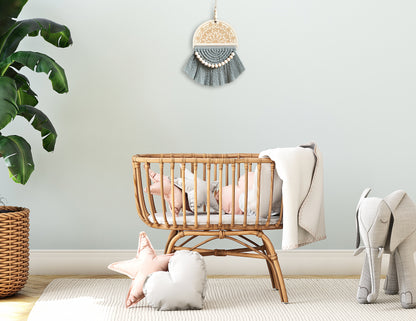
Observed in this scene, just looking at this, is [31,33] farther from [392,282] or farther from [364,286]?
[392,282]

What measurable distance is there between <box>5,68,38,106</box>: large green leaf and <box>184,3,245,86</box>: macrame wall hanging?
2.71ft

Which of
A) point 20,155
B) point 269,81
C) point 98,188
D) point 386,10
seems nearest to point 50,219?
point 98,188

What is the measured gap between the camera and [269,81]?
3.27 m

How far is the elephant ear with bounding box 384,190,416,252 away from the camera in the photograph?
2482mm

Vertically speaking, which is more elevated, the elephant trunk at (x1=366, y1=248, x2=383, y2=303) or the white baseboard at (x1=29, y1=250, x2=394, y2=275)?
the elephant trunk at (x1=366, y1=248, x2=383, y2=303)

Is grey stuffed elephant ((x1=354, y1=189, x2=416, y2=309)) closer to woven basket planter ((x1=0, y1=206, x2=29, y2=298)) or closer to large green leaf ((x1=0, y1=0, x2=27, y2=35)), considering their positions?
woven basket planter ((x1=0, y1=206, x2=29, y2=298))

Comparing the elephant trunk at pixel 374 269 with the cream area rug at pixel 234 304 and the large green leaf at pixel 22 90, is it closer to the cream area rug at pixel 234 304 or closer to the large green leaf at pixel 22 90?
the cream area rug at pixel 234 304

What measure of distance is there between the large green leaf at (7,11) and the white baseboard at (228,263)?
1.20 metres

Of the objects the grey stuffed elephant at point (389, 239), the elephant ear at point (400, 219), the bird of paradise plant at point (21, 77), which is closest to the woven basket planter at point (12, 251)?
the bird of paradise plant at point (21, 77)

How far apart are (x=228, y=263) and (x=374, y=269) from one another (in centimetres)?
98

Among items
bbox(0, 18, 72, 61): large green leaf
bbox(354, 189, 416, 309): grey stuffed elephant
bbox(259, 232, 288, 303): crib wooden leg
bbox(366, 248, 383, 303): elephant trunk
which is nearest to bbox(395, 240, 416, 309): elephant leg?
bbox(354, 189, 416, 309): grey stuffed elephant

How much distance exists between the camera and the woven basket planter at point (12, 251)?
Answer: 263cm

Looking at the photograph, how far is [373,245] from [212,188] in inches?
31.6

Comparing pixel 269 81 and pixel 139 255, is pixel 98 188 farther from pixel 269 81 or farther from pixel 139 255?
pixel 269 81
